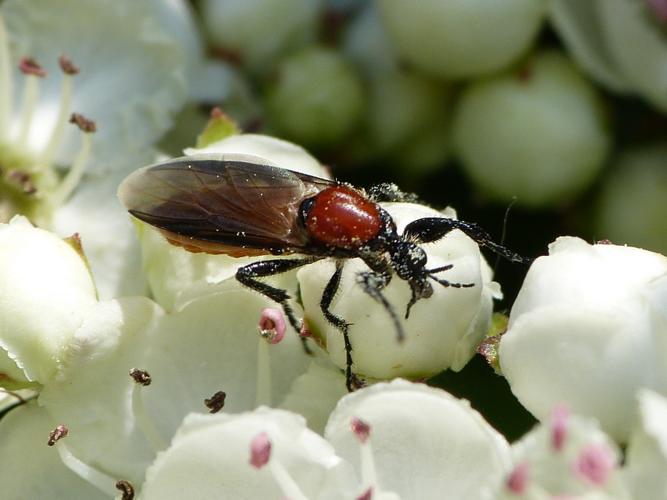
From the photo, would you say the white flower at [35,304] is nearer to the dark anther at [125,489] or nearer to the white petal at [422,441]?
the dark anther at [125,489]

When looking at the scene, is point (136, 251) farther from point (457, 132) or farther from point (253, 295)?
point (457, 132)

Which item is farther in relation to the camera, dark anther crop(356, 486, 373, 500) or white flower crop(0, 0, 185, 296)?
white flower crop(0, 0, 185, 296)

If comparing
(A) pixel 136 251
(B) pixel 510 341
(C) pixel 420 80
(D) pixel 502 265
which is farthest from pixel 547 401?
(C) pixel 420 80

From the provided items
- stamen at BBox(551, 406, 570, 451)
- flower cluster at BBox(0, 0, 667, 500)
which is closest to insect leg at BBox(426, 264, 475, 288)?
flower cluster at BBox(0, 0, 667, 500)

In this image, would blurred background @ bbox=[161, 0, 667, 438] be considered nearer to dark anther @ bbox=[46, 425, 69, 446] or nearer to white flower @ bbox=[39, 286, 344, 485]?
white flower @ bbox=[39, 286, 344, 485]

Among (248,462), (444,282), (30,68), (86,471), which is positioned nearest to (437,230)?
(444,282)

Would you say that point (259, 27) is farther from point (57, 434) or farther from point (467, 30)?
point (57, 434)
